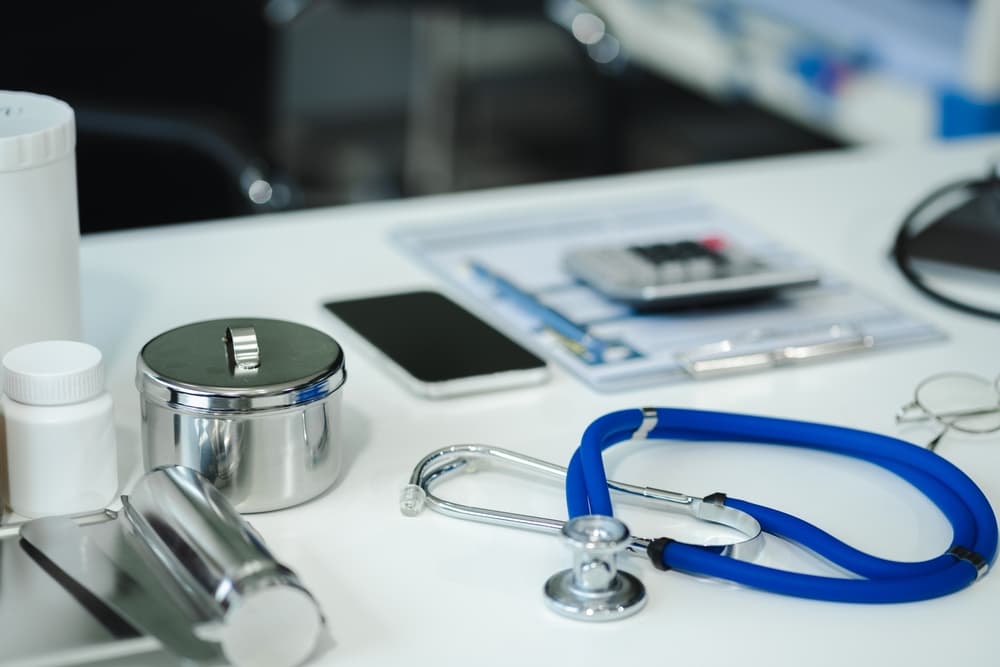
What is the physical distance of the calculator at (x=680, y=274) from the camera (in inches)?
32.6

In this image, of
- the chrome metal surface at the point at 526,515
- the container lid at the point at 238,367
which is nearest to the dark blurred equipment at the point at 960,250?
the chrome metal surface at the point at 526,515

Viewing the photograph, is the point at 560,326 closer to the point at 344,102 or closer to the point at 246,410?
the point at 246,410

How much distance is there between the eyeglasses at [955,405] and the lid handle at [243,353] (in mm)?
361

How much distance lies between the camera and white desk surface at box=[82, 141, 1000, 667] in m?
0.53

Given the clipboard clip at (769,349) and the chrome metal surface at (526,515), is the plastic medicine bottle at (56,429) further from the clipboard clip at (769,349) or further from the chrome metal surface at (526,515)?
the clipboard clip at (769,349)

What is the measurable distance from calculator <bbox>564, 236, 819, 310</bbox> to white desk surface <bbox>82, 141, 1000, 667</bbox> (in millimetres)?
74

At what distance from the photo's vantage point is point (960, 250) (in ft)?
3.17

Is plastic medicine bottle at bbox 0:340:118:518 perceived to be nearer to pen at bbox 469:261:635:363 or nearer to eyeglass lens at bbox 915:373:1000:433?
pen at bbox 469:261:635:363

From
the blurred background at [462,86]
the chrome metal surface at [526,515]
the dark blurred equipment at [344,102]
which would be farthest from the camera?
the blurred background at [462,86]

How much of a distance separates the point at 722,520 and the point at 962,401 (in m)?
0.22

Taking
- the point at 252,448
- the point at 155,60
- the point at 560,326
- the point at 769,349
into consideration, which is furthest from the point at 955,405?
the point at 155,60

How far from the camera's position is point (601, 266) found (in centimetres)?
86

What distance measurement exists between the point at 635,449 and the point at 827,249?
1.22 ft

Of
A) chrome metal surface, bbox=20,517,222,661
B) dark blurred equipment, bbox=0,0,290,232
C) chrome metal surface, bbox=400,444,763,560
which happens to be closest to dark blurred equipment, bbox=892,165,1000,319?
chrome metal surface, bbox=400,444,763,560
